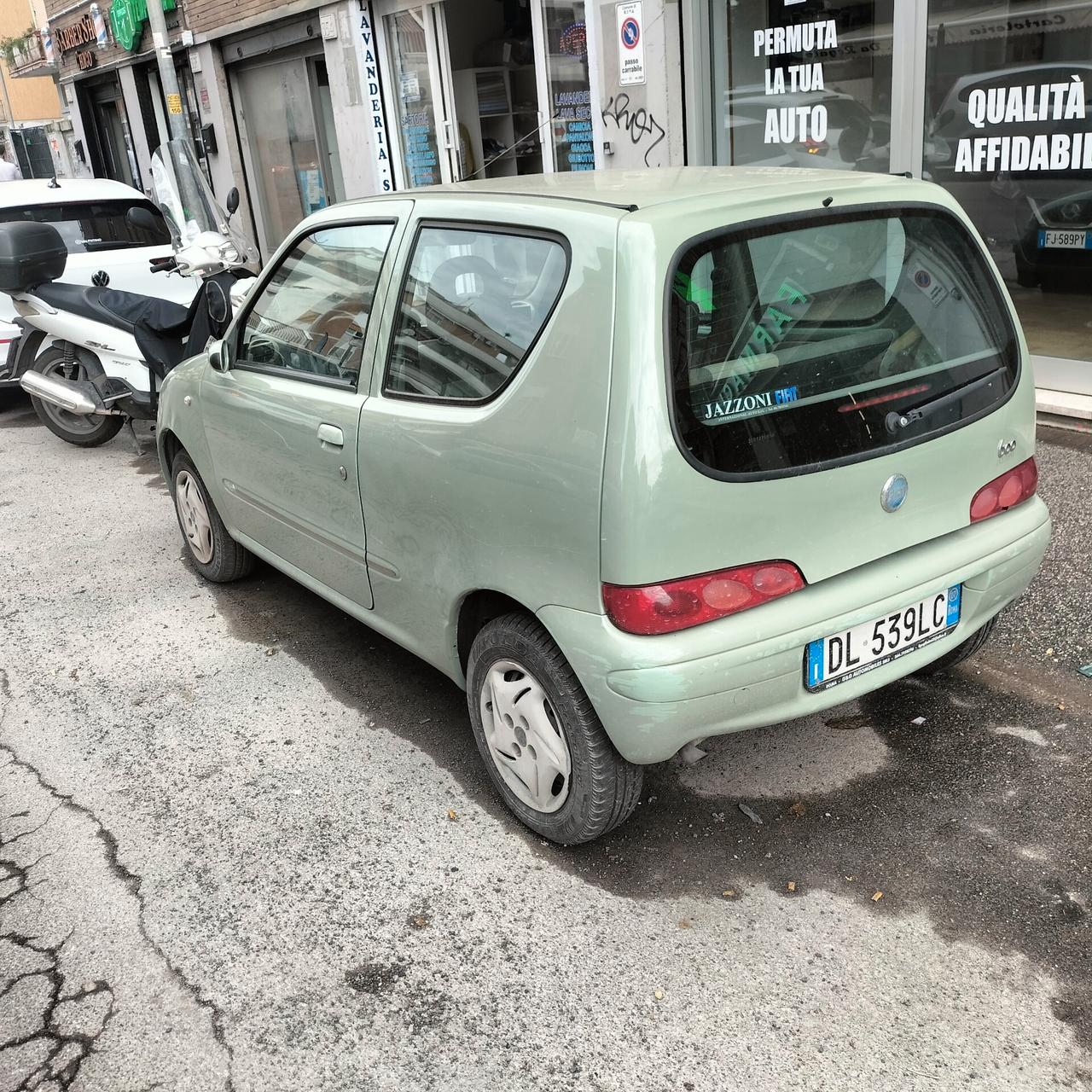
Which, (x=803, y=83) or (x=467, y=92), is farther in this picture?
(x=467, y=92)

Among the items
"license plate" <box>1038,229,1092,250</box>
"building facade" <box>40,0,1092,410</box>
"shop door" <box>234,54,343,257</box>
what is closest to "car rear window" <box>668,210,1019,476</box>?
"building facade" <box>40,0,1092,410</box>

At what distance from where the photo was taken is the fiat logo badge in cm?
265

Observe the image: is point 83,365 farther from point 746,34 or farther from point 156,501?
point 746,34

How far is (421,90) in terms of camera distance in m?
11.5

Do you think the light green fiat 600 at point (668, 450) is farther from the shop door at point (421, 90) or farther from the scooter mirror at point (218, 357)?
the shop door at point (421, 90)

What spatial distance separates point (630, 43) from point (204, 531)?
554 centimetres

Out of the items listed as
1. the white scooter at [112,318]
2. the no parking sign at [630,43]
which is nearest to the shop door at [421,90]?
the no parking sign at [630,43]

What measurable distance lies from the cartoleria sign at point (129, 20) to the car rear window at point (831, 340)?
1671cm

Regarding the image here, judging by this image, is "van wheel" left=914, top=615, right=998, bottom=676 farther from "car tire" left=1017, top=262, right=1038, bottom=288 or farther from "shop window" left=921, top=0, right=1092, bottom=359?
"car tire" left=1017, top=262, right=1038, bottom=288

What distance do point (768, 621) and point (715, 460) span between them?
412mm

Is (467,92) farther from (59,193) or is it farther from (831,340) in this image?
(831,340)

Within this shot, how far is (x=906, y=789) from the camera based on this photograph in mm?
3107

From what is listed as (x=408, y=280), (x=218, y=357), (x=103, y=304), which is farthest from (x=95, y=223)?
(x=408, y=280)

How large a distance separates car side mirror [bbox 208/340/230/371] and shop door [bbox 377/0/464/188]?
7.74 metres
